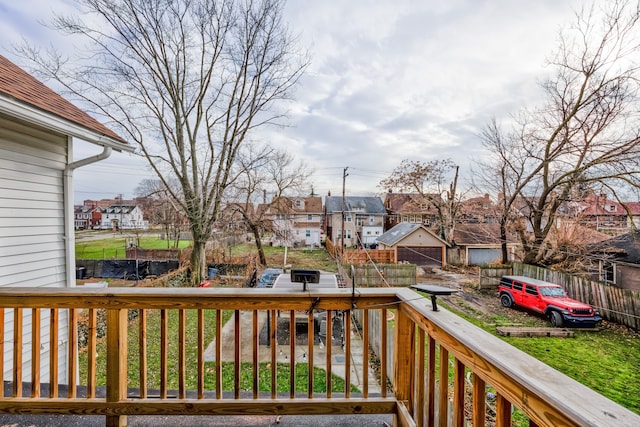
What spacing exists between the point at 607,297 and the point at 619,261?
2.57 m

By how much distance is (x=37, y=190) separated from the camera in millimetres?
2902

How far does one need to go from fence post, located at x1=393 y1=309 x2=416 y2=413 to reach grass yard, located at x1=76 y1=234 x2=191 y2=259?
15273 millimetres

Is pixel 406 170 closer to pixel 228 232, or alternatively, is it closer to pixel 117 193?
pixel 228 232

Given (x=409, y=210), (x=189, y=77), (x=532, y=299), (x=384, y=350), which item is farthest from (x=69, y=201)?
(x=409, y=210)

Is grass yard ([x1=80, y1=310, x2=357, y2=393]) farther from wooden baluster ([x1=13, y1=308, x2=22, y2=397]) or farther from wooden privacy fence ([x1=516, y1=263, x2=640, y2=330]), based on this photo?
wooden privacy fence ([x1=516, y1=263, x2=640, y2=330])

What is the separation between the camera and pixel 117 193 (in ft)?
43.2

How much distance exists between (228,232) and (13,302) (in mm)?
11369

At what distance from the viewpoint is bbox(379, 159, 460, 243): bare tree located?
628 inches

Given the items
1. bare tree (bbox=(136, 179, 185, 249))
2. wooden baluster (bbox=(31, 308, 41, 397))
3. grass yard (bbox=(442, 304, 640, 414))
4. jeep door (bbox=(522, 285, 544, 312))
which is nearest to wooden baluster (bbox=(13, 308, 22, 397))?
wooden baluster (bbox=(31, 308, 41, 397))

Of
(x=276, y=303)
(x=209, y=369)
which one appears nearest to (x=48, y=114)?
(x=276, y=303)

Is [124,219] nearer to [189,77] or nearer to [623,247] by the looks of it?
[189,77]

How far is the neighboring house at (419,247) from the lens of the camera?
46.8 feet

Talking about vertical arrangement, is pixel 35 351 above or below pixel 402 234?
above

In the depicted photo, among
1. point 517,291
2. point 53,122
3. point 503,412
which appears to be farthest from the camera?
point 517,291
